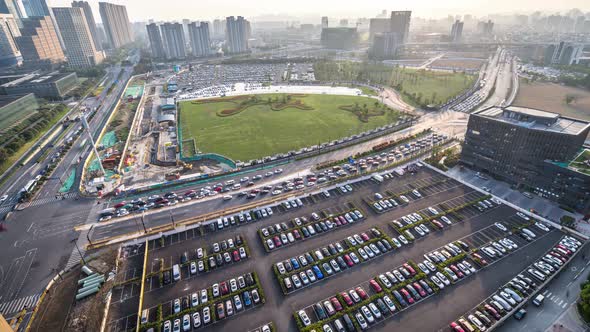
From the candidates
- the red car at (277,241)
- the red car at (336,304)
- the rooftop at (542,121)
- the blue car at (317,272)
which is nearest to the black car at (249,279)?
the red car at (277,241)

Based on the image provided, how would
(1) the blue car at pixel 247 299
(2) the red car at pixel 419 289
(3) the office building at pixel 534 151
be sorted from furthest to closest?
1. (3) the office building at pixel 534 151
2. (2) the red car at pixel 419 289
3. (1) the blue car at pixel 247 299

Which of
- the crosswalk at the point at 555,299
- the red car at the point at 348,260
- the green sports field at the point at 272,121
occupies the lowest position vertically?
the crosswalk at the point at 555,299

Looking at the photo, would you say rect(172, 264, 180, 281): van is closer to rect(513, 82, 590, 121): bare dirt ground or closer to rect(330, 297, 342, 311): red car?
rect(330, 297, 342, 311): red car

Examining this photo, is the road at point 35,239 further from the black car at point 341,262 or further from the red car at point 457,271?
the red car at point 457,271

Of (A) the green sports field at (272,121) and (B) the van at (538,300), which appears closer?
(B) the van at (538,300)

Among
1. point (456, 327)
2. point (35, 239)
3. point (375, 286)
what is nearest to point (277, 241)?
point (375, 286)

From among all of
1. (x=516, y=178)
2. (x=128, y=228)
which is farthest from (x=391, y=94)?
(x=128, y=228)

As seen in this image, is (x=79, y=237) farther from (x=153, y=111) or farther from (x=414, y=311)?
(x=153, y=111)
